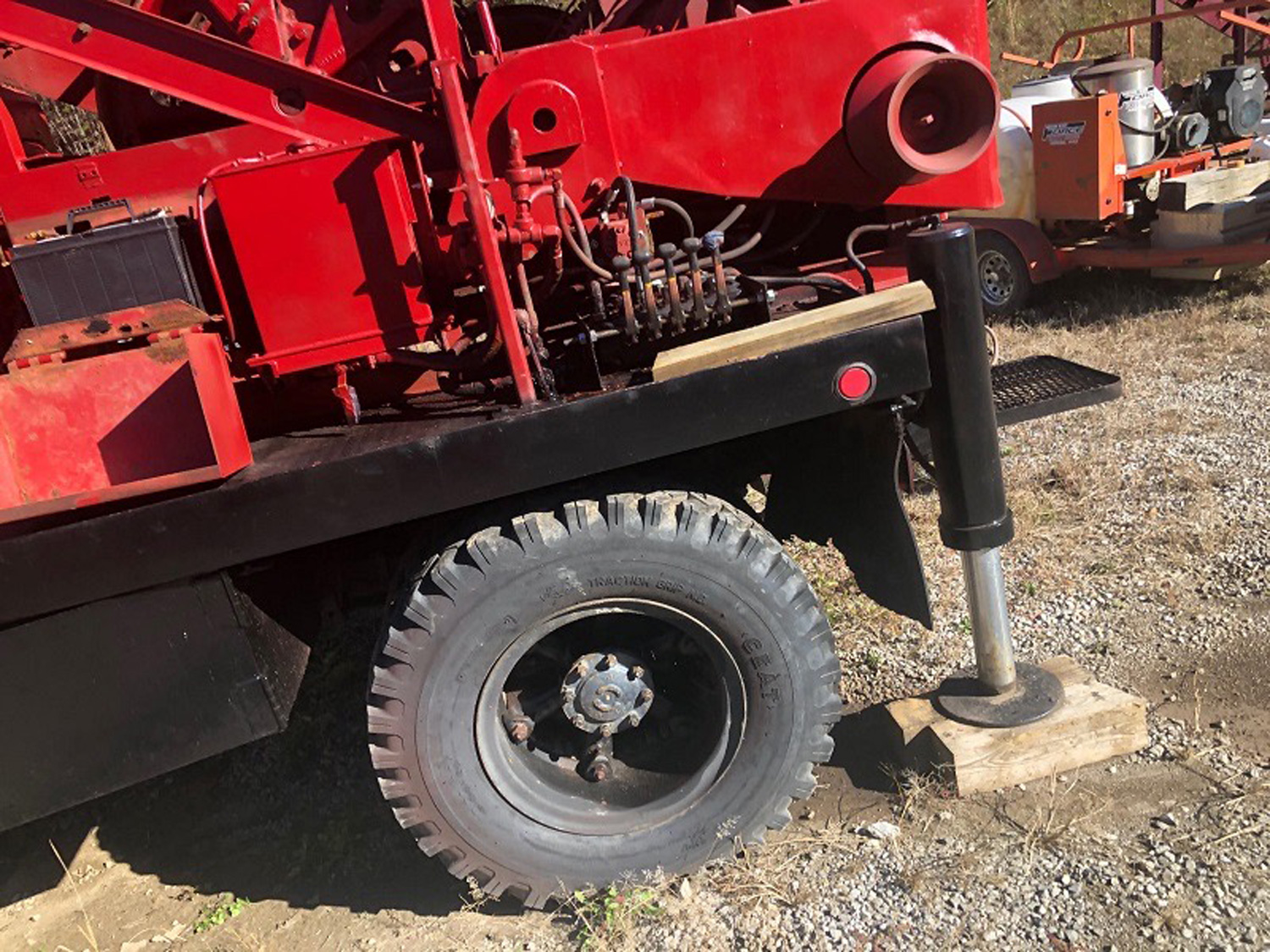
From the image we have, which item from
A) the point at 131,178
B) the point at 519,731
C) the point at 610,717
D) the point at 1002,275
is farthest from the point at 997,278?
the point at 131,178

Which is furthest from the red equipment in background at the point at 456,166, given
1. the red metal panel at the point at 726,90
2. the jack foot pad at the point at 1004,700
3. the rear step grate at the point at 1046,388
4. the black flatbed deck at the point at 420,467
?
the jack foot pad at the point at 1004,700

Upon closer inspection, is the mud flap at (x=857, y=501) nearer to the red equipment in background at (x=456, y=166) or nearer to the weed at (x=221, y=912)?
the red equipment in background at (x=456, y=166)

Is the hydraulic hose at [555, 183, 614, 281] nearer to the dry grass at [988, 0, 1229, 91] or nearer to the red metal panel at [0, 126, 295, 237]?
the red metal panel at [0, 126, 295, 237]

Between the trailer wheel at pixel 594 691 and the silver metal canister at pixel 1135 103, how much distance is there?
6.83 meters

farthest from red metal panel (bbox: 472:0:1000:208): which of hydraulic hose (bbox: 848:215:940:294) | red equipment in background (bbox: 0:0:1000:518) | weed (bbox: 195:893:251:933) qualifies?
weed (bbox: 195:893:251:933)

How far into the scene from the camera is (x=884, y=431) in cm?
303

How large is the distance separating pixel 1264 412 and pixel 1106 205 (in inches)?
115

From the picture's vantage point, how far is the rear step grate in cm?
327

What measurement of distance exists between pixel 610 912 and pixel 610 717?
52 cm

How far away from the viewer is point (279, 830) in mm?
3609

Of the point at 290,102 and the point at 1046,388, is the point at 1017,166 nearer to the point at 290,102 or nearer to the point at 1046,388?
the point at 1046,388

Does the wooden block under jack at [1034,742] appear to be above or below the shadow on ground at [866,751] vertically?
above

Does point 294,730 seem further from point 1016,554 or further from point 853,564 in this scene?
point 1016,554

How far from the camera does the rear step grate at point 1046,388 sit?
327cm
